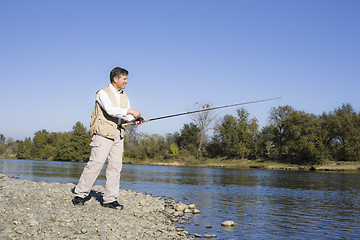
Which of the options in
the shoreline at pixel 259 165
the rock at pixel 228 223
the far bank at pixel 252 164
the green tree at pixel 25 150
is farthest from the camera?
the green tree at pixel 25 150

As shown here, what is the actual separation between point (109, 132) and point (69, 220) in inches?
54.2

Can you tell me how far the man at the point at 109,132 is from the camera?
16.5 feet

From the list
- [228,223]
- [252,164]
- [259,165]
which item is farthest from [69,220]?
[252,164]

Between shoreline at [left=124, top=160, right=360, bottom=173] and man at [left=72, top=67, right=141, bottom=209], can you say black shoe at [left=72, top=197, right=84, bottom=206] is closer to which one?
man at [left=72, top=67, right=141, bottom=209]

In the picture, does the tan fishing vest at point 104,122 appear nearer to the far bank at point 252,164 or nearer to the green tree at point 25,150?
the far bank at point 252,164

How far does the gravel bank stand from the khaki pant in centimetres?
28

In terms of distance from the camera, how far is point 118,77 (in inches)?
208

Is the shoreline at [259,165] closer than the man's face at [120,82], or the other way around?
the man's face at [120,82]

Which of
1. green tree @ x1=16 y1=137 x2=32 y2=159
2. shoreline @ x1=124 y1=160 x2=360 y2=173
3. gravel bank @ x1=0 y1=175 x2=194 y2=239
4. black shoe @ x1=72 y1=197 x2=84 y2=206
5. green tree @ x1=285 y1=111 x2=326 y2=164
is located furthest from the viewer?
green tree @ x1=16 y1=137 x2=32 y2=159

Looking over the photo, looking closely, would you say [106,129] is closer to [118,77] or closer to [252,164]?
[118,77]

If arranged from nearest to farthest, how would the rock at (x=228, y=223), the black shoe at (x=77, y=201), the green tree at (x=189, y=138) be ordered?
the black shoe at (x=77, y=201) < the rock at (x=228, y=223) < the green tree at (x=189, y=138)

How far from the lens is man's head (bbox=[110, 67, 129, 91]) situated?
5289mm

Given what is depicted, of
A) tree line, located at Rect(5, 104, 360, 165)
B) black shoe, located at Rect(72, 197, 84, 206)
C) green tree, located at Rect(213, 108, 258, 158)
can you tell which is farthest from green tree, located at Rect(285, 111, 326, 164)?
black shoe, located at Rect(72, 197, 84, 206)

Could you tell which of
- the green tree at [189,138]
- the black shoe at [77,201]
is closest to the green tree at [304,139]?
the green tree at [189,138]
